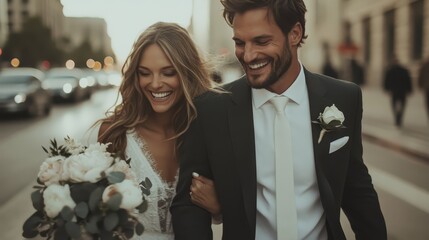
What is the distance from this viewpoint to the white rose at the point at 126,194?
2.16m

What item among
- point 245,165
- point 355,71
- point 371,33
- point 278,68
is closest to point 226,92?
point 278,68

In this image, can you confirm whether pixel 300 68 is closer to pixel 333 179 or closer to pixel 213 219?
pixel 333 179

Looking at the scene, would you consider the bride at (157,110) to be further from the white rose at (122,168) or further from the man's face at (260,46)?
the white rose at (122,168)

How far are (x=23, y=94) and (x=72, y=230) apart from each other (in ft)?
65.4

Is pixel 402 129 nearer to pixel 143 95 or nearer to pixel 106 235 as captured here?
pixel 143 95

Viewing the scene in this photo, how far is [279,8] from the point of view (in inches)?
97.9

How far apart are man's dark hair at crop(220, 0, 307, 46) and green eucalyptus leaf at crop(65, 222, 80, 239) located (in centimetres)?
107

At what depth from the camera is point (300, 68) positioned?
2.70 m

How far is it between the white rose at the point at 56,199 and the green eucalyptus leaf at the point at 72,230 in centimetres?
7

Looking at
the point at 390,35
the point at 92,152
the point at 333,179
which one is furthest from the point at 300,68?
the point at 390,35

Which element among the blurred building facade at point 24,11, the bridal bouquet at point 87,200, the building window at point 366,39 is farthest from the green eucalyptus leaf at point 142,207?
the blurred building facade at point 24,11

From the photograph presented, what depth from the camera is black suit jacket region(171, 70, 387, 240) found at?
8.18ft

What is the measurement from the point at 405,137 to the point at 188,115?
11.3 metres

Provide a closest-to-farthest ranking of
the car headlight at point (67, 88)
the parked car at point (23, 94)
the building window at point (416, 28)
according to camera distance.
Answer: the parked car at point (23, 94) < the building window at point (416, 28) < the car headlight at point (67, 88)
